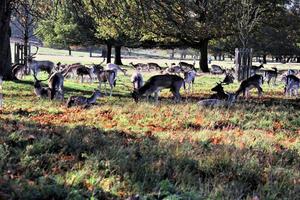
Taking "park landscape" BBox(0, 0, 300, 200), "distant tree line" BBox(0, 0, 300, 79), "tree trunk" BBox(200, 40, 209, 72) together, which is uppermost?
"distant tree line" BBox(0, 0, 300, 79)

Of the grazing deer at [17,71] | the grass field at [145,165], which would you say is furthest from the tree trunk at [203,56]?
the grass field at [145,165]

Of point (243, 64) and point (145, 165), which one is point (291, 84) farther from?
point (145, 165)

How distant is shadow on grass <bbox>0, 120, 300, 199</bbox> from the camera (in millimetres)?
5793

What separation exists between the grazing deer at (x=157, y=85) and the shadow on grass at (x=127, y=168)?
10.3m

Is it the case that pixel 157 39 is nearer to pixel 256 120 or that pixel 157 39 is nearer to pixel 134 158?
pixel 256 120

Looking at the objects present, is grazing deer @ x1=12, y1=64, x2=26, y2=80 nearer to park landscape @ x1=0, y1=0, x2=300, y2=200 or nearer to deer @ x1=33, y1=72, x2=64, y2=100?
deer @ x1=33, y1=72, x2=64, y2=100

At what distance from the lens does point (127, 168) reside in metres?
6.72

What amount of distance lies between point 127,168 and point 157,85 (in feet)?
41.4

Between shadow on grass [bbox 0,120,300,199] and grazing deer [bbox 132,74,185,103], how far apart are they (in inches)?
405

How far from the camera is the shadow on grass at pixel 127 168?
579 cm

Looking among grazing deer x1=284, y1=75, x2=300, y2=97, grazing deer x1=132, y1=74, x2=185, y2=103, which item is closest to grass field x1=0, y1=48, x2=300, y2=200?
grazing deer x1=132, y1=74, x2=185, y2=103

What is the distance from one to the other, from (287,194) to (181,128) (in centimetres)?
600

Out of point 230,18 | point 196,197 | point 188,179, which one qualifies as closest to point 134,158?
point 188,179

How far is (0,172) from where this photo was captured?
597 cm
